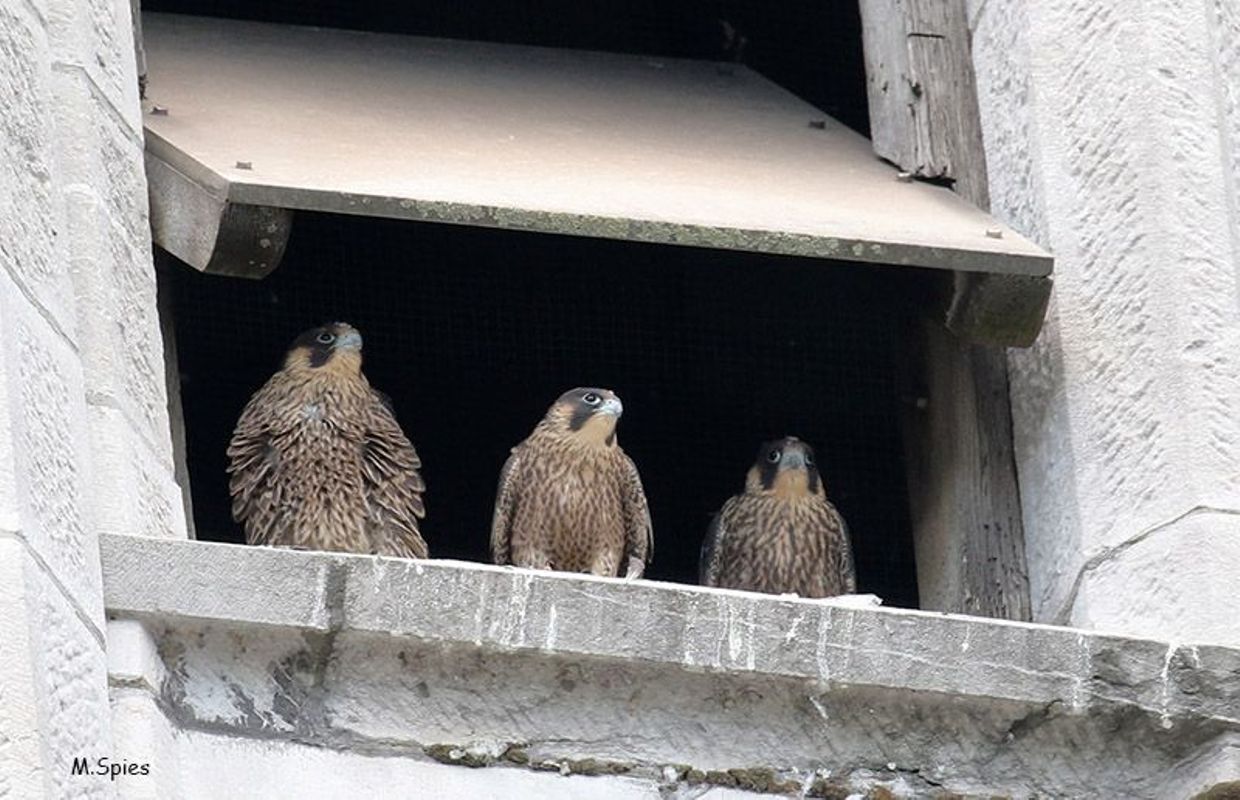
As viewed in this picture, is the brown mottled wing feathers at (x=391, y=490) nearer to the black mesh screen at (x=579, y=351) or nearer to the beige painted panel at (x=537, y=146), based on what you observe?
the beige painted panel at (x=537, y=146)

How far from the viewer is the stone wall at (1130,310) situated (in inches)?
275

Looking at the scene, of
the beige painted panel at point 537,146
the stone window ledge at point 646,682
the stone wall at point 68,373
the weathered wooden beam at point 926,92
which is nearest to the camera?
the stone wall at point 68,373

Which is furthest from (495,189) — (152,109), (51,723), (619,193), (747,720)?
(51,723)

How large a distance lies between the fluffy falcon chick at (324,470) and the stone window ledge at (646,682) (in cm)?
122

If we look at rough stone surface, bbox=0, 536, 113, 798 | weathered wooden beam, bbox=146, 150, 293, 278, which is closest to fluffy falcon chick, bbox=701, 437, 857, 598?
weathered wooden beam, bbox=146, 150, 293, 278

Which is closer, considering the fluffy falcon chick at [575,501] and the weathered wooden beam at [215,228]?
the weathered wooden beam at [215,228]

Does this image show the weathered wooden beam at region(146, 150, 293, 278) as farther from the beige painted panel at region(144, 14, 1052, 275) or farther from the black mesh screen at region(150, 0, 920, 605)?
the black mesh screen at region(150, 0, 920, 605)

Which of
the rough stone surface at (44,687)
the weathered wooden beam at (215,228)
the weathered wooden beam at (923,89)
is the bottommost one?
the rough stone surface at (44,687)

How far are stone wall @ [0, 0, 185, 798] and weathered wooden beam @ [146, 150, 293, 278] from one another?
0.44 ft

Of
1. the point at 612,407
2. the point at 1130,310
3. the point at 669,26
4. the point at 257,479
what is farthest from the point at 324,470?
the point at 669,26

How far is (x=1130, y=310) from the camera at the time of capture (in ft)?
24.0

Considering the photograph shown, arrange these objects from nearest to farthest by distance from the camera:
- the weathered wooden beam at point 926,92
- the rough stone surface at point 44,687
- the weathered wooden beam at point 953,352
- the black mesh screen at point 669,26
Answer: the rough stone surface at point 44,687
the weathered wooden beam at point 953,352
the weathered wooden beam at point 926,92
the black mesh screen at point 669,26

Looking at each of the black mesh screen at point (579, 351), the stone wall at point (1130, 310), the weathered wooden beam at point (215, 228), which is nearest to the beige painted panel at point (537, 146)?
the weathered wooden beam at point (215, 228)

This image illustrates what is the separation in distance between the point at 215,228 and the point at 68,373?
2.73 ft
